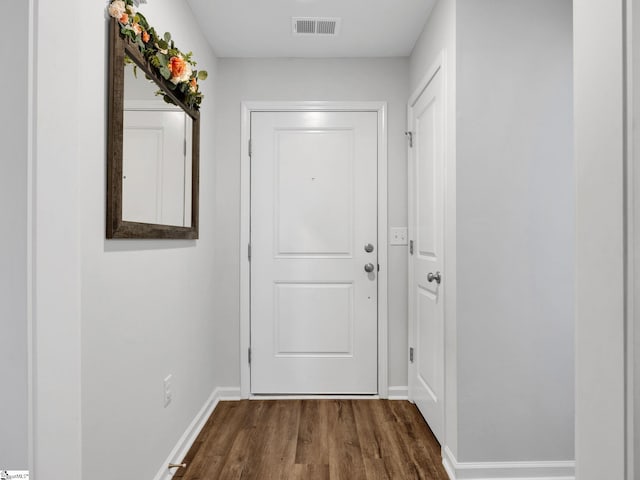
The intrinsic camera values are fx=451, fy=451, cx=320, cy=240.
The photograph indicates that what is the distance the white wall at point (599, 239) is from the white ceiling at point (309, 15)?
1640mm

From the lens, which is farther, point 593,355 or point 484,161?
point 484,161

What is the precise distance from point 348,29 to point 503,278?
168cm

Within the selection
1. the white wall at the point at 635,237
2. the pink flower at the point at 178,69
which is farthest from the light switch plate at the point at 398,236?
the white wall at the point at 635,237

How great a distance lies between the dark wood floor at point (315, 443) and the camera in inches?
81.7

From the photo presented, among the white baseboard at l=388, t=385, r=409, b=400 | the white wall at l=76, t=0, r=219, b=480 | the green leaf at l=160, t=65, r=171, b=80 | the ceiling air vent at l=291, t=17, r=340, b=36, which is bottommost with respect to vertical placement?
the white baseboard at l=388, t=385, r=409, b=400

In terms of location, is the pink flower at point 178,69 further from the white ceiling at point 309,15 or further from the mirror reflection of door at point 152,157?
the white ceiling at point 309,15

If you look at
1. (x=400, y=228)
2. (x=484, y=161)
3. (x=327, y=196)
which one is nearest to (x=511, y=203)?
(x=484, y=161)

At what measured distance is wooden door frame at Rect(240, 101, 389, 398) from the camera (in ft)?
9.92

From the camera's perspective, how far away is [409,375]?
9.83ft

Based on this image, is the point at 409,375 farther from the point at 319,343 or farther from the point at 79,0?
the point at 79,0

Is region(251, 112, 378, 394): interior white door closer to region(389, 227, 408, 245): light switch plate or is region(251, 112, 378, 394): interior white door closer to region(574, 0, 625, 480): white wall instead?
region(389, 227, 408, 245): light switch plate

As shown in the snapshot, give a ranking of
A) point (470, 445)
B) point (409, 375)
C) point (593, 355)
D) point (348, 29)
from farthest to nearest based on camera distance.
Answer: point (409, 375) < point (348, 29) < point (470, 445) < point (593, 355)

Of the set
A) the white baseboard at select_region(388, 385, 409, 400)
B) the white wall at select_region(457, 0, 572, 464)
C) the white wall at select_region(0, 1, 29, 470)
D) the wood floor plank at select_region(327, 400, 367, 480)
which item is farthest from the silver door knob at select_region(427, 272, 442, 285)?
the white wall at select_region(0, 1, 29, 470)

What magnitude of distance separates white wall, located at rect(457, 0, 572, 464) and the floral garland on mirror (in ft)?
4.07
